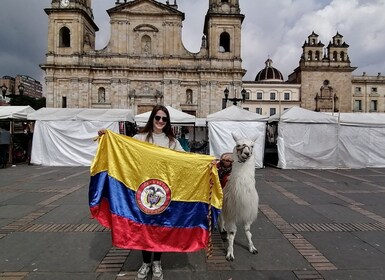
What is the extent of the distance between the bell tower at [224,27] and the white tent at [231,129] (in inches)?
960

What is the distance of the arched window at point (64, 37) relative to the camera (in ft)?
122

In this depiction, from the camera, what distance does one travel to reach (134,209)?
3438 millimetres

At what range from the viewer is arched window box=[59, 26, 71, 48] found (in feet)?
122

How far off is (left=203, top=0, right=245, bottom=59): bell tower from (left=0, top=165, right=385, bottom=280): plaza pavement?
32.2 m

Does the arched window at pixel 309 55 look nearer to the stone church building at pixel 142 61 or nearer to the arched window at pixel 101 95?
the stone church building at pixel 142 61

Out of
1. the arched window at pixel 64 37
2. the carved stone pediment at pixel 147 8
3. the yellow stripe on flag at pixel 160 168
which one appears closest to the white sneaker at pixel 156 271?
the yellow stripe on flag at pixel 160 168

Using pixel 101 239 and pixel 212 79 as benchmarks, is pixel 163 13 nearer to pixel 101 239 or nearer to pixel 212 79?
pixel 212 79

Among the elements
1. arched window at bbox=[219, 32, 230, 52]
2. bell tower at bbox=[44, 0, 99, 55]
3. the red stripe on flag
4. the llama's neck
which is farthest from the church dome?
the red stripe on flag

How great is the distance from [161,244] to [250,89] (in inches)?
2436

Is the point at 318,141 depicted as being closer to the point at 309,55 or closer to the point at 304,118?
the point at 304,118

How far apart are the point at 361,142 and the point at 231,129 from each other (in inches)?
283

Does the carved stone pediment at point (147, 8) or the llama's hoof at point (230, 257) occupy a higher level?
the carved stone pediment at point (147, 8)

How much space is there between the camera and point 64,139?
1521cm

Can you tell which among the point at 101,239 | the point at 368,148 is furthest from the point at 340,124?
the point at 101,239
